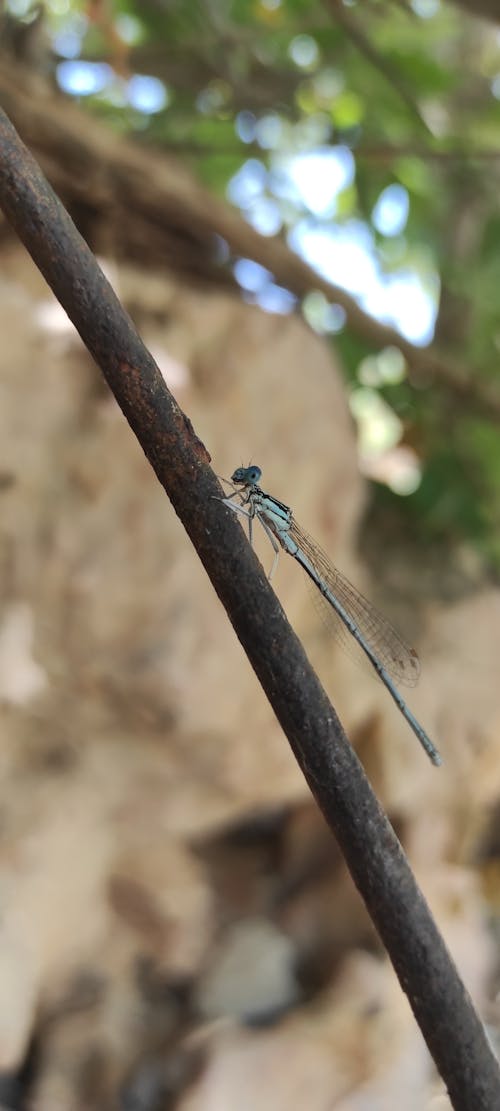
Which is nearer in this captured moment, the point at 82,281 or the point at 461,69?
the point at 82,281

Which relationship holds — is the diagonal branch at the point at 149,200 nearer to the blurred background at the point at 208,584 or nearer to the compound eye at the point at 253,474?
the blurred background at the point at 208,584

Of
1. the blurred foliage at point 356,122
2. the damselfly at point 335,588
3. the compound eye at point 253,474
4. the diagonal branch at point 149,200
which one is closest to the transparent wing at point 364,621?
the damselfly at point 335,588

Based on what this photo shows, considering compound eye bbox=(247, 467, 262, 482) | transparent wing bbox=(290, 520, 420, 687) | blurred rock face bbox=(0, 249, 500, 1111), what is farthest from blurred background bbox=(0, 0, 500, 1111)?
A: compound eye bbox=(247, 467, 262, 482)

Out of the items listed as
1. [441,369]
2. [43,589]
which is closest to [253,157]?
[441,369]

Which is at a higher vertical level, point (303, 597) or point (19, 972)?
point (303, 597)

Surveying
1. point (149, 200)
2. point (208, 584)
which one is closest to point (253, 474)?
point (208, 584)

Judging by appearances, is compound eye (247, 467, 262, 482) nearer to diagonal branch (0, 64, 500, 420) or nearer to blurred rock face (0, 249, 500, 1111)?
blurred rock face (0, 249, 500, 1111)

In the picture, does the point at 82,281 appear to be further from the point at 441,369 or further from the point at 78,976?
the point at 441,369

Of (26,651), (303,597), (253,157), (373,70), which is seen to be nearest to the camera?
(26,651)
